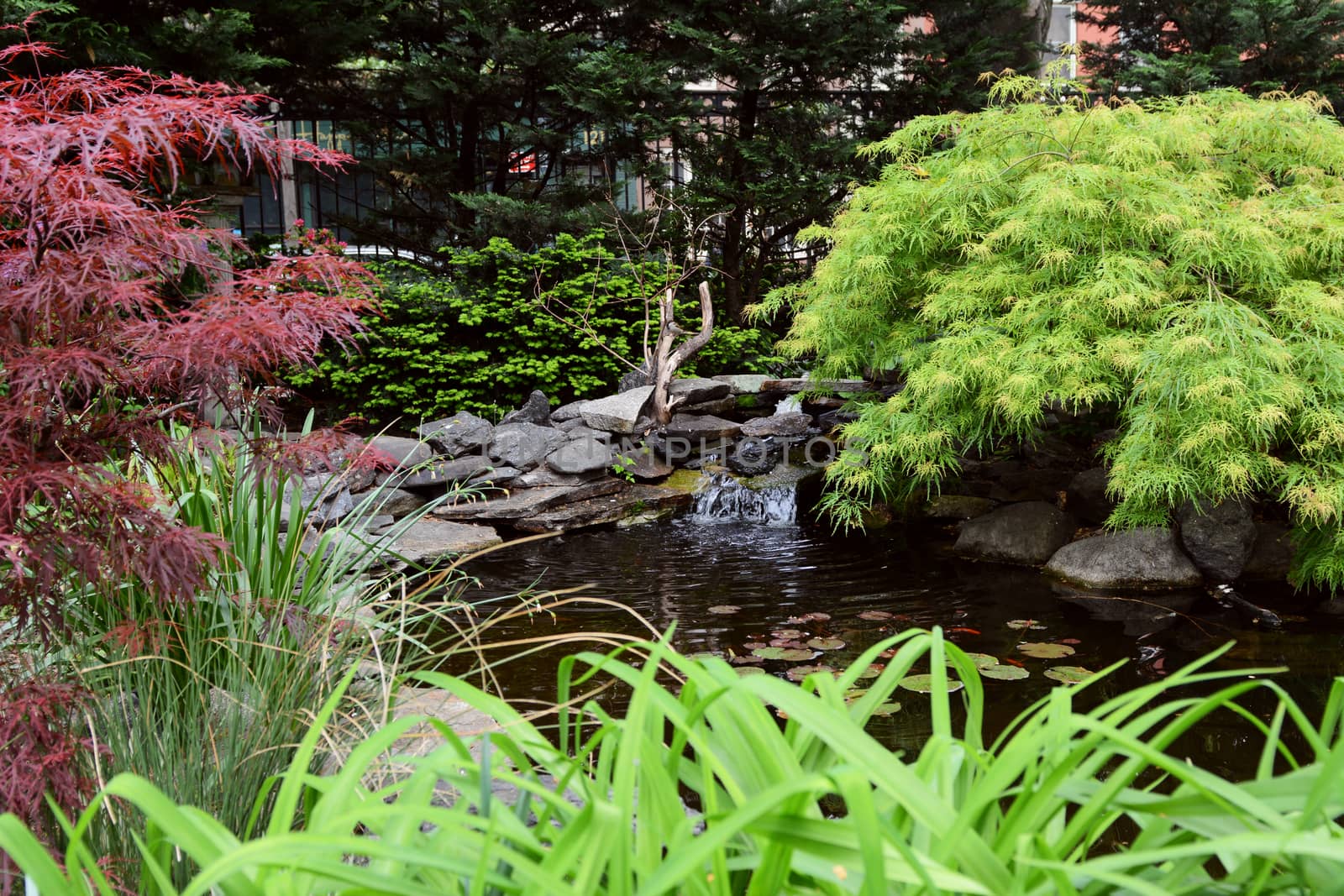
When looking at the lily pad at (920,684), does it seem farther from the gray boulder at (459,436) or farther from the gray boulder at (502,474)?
the gray boulder at (459,436)

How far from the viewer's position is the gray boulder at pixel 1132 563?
5.58 metres

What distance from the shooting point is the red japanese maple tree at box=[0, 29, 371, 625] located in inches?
70.2

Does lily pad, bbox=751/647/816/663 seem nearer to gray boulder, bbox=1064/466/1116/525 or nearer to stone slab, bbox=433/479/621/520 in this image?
gray boulder, bbox=1064/466/1116/525

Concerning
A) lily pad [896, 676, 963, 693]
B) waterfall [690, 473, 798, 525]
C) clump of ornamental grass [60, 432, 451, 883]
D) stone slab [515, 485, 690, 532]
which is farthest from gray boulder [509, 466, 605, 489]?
clump of ornamental grass [60, 432, 451, 883]

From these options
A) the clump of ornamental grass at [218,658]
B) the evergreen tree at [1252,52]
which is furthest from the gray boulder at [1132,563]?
the evergreen tree at [1252,52]

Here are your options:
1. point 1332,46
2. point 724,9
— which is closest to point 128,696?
point 724,9

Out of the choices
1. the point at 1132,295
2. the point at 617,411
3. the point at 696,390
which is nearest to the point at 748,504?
the point at 617,411

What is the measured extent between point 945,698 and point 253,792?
1465 millimetres

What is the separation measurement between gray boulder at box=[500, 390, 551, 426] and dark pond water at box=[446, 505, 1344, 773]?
193 centimetres

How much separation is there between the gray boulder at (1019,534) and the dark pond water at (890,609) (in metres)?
0.16

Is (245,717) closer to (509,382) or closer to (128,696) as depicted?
(128,696)

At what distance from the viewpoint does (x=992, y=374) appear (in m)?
5.05

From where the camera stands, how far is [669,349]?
8906 millimetres

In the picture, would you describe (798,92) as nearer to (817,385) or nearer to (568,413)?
(568,413)
